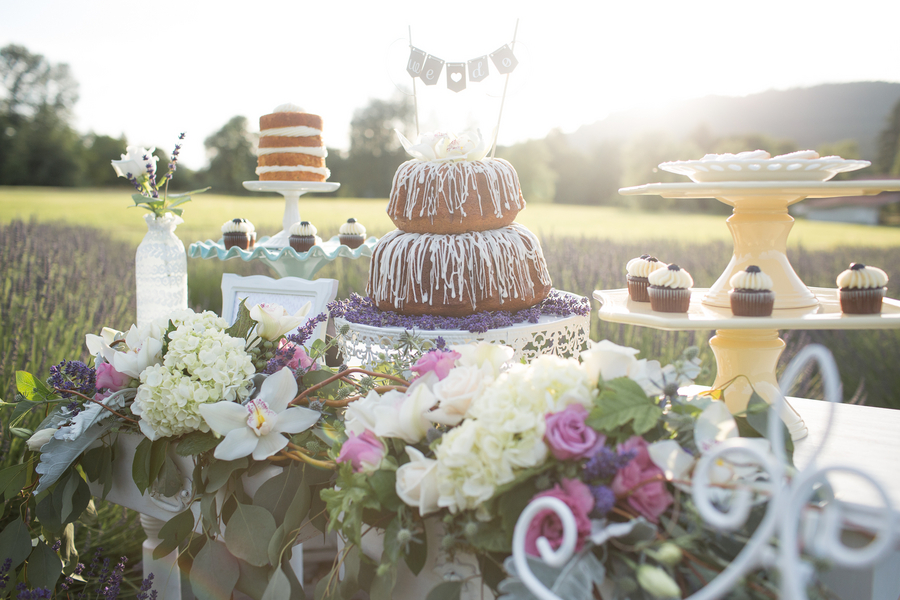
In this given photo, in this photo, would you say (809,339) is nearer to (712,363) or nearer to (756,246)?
(712,363)

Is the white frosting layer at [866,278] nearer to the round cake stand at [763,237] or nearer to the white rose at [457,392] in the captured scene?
the round cake stand at [763,237]

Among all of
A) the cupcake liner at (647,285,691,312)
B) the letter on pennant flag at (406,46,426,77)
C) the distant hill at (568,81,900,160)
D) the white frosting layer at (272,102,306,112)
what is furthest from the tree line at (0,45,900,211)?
the cupcake liner at (647,285,691,312)

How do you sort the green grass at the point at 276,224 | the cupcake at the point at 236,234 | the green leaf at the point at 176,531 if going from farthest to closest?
1. the green grass at the point at 276,224
2. the cupcake at the point at 236,234
3. the green leaf at the point at 176,531

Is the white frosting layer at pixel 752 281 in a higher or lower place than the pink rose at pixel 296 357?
higher

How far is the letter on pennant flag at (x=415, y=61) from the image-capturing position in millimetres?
2260

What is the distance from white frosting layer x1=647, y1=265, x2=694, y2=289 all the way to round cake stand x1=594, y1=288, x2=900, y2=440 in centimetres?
8

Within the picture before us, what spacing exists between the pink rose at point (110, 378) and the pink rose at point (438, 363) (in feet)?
2.52

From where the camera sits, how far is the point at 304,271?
2.67 m

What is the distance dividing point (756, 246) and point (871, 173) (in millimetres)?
10024

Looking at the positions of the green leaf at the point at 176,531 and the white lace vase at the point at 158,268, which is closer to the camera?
the green leaf at the point at 176,531

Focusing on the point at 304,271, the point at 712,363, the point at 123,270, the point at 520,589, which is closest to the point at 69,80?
the point at 123,270

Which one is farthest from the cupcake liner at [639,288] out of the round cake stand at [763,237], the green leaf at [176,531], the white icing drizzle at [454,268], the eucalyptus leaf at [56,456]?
the eucalyptus leaf at [56,456]

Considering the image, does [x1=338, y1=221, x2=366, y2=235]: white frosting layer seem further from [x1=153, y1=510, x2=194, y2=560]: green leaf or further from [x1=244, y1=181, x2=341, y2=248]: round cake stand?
[x1=153, y1=510, x2=194, y2=560]: green leaf

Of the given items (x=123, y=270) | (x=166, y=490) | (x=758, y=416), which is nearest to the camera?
(x=758, y=416)
